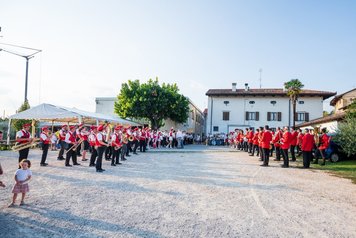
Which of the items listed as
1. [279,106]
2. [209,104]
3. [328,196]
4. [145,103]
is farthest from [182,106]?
[328,196]

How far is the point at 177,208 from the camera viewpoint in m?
5.98

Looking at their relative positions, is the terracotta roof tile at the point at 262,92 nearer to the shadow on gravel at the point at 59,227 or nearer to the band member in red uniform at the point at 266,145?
the band member in red uniform at the point at 266,145

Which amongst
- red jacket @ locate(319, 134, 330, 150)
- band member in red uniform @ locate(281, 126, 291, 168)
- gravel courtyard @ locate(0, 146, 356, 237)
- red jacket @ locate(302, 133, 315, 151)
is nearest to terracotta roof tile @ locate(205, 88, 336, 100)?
red jacket @ locate(319, 134, 330, 150)

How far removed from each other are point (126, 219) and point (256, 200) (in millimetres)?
3339

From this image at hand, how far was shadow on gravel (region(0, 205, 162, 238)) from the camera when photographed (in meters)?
4.43

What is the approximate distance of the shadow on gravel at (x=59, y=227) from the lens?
4.43 meters

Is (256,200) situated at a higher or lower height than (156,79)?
lower

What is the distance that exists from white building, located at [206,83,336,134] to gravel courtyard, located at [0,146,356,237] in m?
38.1

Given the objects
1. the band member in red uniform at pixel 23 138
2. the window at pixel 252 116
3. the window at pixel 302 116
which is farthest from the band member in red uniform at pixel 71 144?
the window at pixel 302 116

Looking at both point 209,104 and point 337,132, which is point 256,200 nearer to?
point 337,132

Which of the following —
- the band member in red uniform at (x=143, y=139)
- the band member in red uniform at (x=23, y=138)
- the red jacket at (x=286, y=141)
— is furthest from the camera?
the band member in red uniform at (x=143, y=139)

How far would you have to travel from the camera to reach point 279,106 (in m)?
47.0

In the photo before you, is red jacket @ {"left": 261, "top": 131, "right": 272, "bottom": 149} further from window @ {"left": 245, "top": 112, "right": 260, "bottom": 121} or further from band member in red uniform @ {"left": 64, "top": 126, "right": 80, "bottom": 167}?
window @ {"left": 245, "top": 112, "right": 260, "bottom": 121}

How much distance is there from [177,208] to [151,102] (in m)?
34.3
